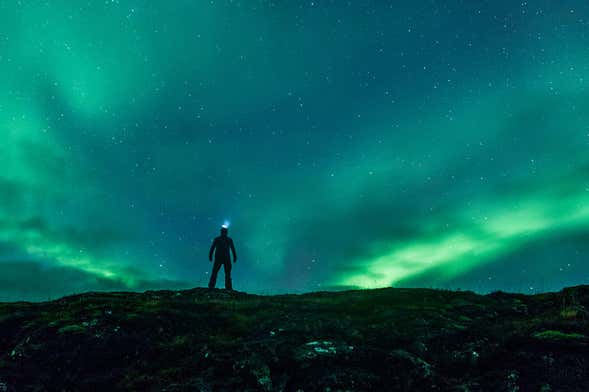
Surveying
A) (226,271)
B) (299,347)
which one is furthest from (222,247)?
(299,347)

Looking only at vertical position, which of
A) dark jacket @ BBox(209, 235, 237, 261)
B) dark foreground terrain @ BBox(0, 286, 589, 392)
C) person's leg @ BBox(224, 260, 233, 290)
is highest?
dark jacket @ BBox(209, 235, 237, 261)

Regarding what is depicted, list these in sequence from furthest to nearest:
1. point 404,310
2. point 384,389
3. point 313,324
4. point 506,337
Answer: point 404,310 → point 313,324 → point 506,337 → point 384,389

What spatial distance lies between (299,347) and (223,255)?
16577 mm

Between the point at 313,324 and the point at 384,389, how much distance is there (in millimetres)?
5461

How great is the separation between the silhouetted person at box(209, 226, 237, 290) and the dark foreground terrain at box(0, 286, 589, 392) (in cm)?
931

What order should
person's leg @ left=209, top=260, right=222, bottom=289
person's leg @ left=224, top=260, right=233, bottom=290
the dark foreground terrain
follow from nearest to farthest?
the dark foreground terrain, person's leg @ left=209, top=260, right=222, bottom=289, person's leg @ left=224, top=260, right=233, bottom=290

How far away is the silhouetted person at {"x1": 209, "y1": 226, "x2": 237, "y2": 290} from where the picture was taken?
29.1 metres

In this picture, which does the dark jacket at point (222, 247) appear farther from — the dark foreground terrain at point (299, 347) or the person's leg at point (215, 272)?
the dark foreground terrain at point (299, 347)

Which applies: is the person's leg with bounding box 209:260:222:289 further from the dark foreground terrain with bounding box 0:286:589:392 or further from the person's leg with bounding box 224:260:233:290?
the dark foreground terrain with bounding box 0:286:589:392

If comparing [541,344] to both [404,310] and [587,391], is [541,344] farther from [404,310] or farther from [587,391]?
[404,310]

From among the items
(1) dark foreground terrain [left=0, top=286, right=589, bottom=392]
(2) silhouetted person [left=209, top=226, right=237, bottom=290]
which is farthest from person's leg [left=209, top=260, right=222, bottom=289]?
(1) dark foreground terrain [left=0, top=286, right=589, bottom=392]

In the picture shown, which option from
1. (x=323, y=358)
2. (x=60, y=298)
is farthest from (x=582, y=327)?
(x=60, y=298)

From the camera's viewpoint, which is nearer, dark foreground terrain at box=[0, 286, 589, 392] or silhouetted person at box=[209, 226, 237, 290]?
dark foreground terrain at box=[0, 286, 589, 392]

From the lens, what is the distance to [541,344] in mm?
12633
